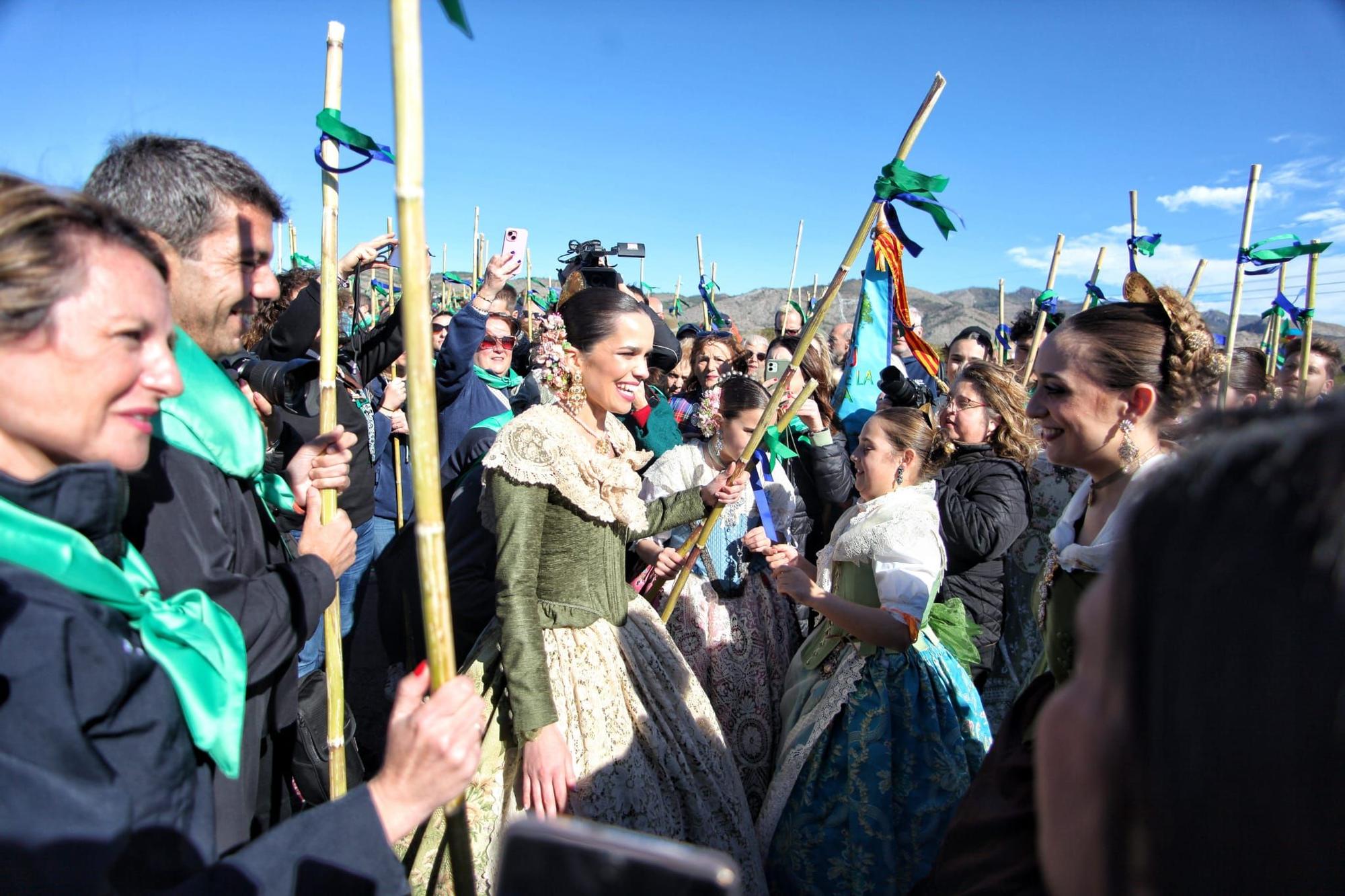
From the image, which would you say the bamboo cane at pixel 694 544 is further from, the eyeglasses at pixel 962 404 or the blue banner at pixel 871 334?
the eyeglasses at pixel 962 404

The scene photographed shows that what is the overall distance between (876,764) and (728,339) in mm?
3504

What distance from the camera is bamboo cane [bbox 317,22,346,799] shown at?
5.25 ft

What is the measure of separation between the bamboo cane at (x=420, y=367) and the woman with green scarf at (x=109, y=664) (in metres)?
0.09

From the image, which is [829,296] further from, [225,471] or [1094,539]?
[225,471]

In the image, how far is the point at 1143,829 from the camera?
541 mm

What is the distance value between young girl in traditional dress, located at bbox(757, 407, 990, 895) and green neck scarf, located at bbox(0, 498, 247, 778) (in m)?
1.92

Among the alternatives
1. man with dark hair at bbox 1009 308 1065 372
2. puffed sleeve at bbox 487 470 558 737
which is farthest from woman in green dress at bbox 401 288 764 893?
man with dark hair at bbox 1009 308 1065 372

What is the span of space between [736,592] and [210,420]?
7.79 ft

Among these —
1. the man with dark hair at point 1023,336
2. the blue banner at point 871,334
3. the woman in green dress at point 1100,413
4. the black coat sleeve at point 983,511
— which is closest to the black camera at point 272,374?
the blue banner at point 871,334

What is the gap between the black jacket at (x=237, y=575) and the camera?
4.30ft

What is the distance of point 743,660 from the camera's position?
3.29 meters

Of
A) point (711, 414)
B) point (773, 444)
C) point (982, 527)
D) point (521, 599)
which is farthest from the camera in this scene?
point (711, 414)

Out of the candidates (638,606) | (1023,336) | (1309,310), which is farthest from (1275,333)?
(638,606)

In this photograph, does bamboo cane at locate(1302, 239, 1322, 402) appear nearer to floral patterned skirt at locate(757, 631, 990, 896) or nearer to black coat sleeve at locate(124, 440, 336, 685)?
floral patterned skirt at locate(757, 631, 990, 896)
